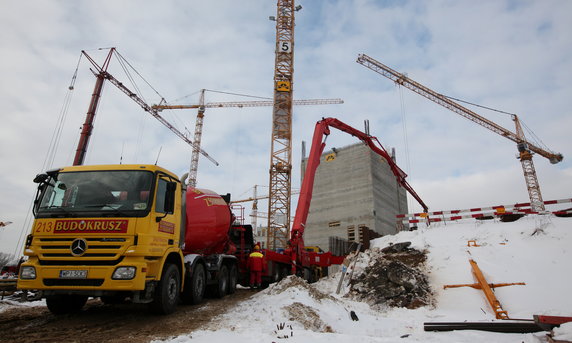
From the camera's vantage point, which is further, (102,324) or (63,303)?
(63,303)

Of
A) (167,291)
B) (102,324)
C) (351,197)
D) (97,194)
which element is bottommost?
(102,324)

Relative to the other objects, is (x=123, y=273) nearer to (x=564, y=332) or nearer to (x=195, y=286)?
(x=195, y=286)

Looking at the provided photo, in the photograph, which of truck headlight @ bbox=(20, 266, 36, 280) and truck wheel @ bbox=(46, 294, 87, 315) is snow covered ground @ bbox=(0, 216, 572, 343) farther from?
truck headlight @ bbox=(20, 266, 36, 280)

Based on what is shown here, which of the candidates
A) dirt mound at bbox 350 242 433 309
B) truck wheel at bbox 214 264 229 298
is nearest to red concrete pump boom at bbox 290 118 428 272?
dirt mound at bbox 350 242 433 309

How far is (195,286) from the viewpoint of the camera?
8.49 meters

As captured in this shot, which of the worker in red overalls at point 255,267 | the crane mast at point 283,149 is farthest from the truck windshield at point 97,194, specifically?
the crane mast at point 283,149

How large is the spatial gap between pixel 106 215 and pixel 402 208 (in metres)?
33.9

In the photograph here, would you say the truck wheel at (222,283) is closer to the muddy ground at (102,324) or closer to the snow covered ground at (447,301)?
the snow covered ground at (447,301)

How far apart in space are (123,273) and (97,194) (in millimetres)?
1700

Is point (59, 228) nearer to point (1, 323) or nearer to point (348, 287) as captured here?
point (1, 323)

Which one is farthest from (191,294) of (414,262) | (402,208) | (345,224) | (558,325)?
(402,208)

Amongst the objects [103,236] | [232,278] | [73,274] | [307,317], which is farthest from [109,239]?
[232,278]

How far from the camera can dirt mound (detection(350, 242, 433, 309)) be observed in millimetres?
9777

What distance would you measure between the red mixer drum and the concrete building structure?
20.1 m
